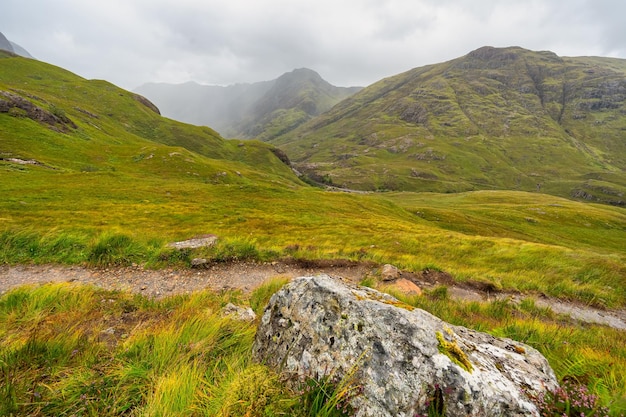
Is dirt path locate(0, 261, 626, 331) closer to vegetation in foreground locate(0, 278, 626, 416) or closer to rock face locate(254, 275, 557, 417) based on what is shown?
vegetation in foreground locate(0, 278, 626, 416)

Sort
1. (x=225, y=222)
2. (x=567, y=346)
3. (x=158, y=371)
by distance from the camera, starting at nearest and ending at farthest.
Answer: (x=158, y=371)
(x=567, y=346)
(x=225, y=222)

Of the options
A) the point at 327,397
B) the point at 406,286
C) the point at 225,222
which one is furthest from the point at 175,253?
the point at 225,222

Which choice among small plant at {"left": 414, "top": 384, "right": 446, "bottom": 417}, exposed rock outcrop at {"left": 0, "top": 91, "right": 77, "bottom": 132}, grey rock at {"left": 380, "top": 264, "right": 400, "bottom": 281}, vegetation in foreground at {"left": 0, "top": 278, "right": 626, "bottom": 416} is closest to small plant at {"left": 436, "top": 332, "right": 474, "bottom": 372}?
small plant at {"left": 414, "top": 384, "right": 446, "bottom": 417}

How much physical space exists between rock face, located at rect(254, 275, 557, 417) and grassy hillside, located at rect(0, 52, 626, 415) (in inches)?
24.0

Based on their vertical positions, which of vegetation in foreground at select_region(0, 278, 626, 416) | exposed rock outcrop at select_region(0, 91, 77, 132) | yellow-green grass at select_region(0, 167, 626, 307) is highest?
exposed rock outcrop at select_region(0, 91, 77, 132)

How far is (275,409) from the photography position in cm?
291

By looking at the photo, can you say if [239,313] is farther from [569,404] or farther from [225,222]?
[225,222]

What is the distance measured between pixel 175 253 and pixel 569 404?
14.1 metres

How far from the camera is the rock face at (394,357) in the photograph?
315 centimetres

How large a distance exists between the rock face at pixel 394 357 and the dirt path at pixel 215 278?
6.22 m

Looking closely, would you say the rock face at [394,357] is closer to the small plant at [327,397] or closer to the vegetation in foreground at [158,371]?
the small plant at [327,397]

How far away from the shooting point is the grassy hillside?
3.29 metres

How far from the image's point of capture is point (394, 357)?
3.52m

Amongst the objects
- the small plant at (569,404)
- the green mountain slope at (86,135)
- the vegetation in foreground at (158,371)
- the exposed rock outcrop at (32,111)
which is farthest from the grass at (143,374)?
the exposed rock outcrop at (32,111)
